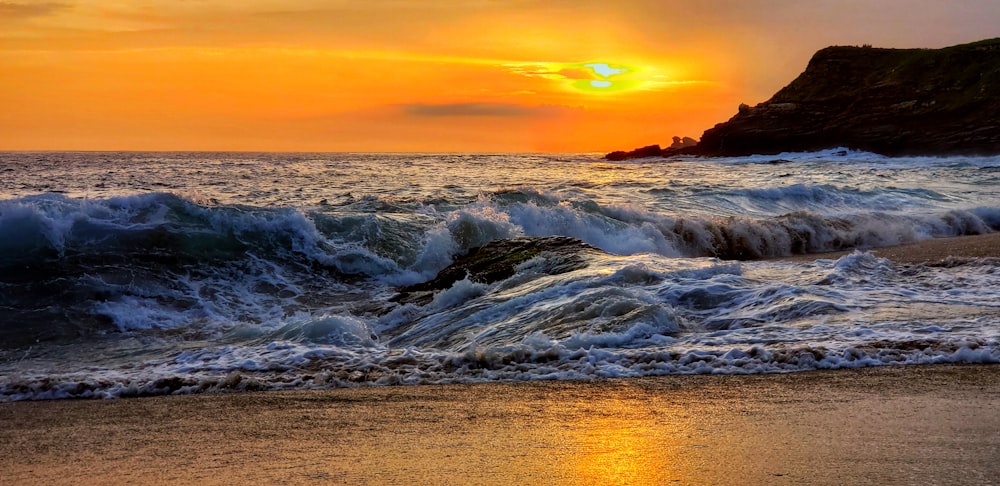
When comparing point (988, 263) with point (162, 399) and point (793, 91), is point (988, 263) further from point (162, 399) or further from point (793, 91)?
point (793, 91)

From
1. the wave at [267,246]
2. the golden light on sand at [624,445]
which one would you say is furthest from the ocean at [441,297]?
the golden light on sand at [624,445]

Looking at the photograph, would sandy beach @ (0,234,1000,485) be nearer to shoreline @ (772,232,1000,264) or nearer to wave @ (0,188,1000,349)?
wave @ (0,188,1000,349)

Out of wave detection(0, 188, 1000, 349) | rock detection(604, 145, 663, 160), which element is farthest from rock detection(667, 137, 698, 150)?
wave detection(0, 188, 1000, 349)

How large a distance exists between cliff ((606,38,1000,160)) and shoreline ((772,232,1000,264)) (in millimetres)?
49662

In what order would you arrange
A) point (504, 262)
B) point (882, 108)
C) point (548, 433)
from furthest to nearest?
point (882, 108) → point (504, 262) → point (548, 433)

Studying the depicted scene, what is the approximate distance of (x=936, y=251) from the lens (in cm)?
1380

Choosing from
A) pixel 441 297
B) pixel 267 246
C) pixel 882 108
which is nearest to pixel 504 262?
pixel 441 297

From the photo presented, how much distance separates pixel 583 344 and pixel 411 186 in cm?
2147

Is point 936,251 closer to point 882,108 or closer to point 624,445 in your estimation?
point 624,445

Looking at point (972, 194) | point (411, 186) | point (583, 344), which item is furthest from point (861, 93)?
point (583, 344)

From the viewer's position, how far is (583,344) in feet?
23.3

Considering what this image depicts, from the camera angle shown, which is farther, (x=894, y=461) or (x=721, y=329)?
(x=721, y=329)

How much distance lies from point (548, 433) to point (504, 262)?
6513mm

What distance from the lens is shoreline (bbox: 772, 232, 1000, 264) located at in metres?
12.6
